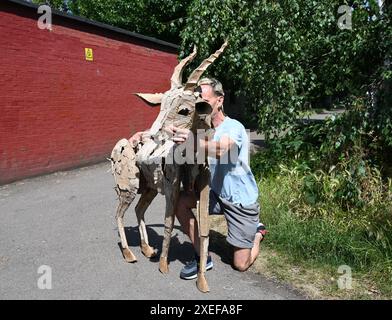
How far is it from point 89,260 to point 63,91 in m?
5.66

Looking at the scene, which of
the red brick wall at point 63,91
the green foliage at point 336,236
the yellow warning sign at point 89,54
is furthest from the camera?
the yellow warning sign at point 89,54

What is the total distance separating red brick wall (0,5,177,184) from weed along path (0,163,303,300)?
162 centimetres

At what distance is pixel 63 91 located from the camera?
30.0ft

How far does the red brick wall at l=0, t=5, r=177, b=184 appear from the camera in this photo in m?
7.90

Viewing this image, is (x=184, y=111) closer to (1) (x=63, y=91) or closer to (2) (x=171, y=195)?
(2) (x=171, y=195)

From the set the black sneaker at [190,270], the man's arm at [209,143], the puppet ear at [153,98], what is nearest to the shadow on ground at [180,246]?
the black sneaker at [190,270]

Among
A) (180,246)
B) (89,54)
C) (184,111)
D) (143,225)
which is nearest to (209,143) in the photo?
(184,111)

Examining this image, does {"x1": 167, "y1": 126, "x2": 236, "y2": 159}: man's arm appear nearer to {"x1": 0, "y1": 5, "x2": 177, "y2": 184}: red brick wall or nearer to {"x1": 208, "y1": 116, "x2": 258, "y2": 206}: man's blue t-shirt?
{"x1": 208, "y1": 116, "x2": 258, "y2": 206}: man's blue t-shirt

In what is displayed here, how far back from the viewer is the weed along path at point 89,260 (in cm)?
374

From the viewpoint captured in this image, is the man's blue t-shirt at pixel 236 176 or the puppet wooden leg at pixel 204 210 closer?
the puppet wooden leg at pixel 204 210

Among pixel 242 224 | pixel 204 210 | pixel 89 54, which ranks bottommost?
pixel 242 224

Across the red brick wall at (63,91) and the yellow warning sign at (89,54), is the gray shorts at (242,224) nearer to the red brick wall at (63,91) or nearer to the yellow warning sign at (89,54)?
the red brick wall at (63,91)

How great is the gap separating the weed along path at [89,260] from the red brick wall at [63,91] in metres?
1.62

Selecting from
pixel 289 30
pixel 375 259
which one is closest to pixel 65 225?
pixel 375 259
